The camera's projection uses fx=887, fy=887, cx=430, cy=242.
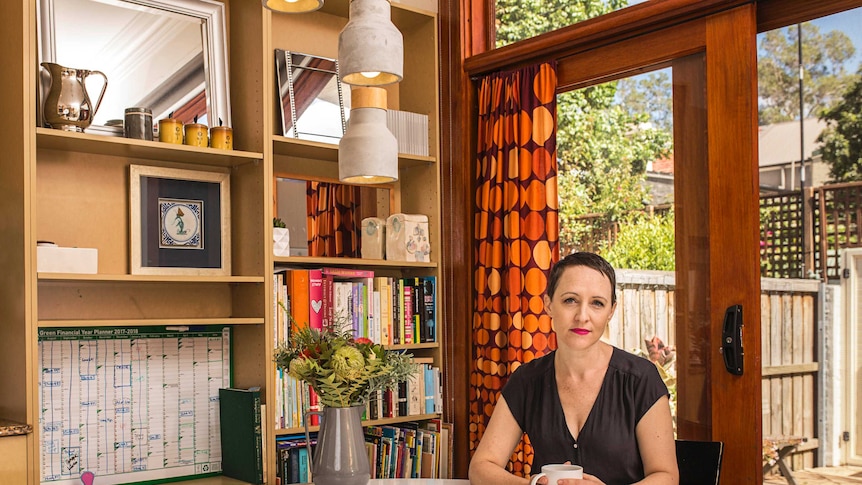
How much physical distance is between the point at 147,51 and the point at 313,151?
0.73 meters

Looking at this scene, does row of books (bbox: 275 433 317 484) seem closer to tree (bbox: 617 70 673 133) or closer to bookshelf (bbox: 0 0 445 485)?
bookshelf (bbox: 0 0 445 485)

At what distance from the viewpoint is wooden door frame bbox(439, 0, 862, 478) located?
→ 2.79 meters

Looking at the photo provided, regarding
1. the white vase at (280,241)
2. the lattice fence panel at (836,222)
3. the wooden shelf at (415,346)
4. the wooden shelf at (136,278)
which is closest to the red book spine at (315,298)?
the white vase at (280,241)

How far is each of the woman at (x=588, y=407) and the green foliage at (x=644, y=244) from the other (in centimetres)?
88

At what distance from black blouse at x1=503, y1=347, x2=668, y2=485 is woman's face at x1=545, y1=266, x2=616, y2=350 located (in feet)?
0.41

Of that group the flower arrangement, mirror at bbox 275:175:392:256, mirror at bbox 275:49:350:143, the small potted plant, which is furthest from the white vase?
the flower arrangement

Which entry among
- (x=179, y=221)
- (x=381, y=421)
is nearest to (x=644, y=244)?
(x=381, y=421)

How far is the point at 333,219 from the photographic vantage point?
3.71 meters

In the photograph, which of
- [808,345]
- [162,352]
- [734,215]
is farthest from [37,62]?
[808,345]

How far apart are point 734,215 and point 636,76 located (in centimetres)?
71

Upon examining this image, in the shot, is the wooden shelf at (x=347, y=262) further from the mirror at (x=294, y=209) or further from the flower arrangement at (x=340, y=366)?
the flower arrangement at (x=340, y=366)

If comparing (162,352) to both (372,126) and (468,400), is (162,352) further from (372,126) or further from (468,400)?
(372,126)

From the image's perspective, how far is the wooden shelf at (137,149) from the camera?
2.87 metres

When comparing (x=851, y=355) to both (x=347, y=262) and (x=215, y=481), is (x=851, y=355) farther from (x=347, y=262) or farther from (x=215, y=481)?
(x=215, y=481)
